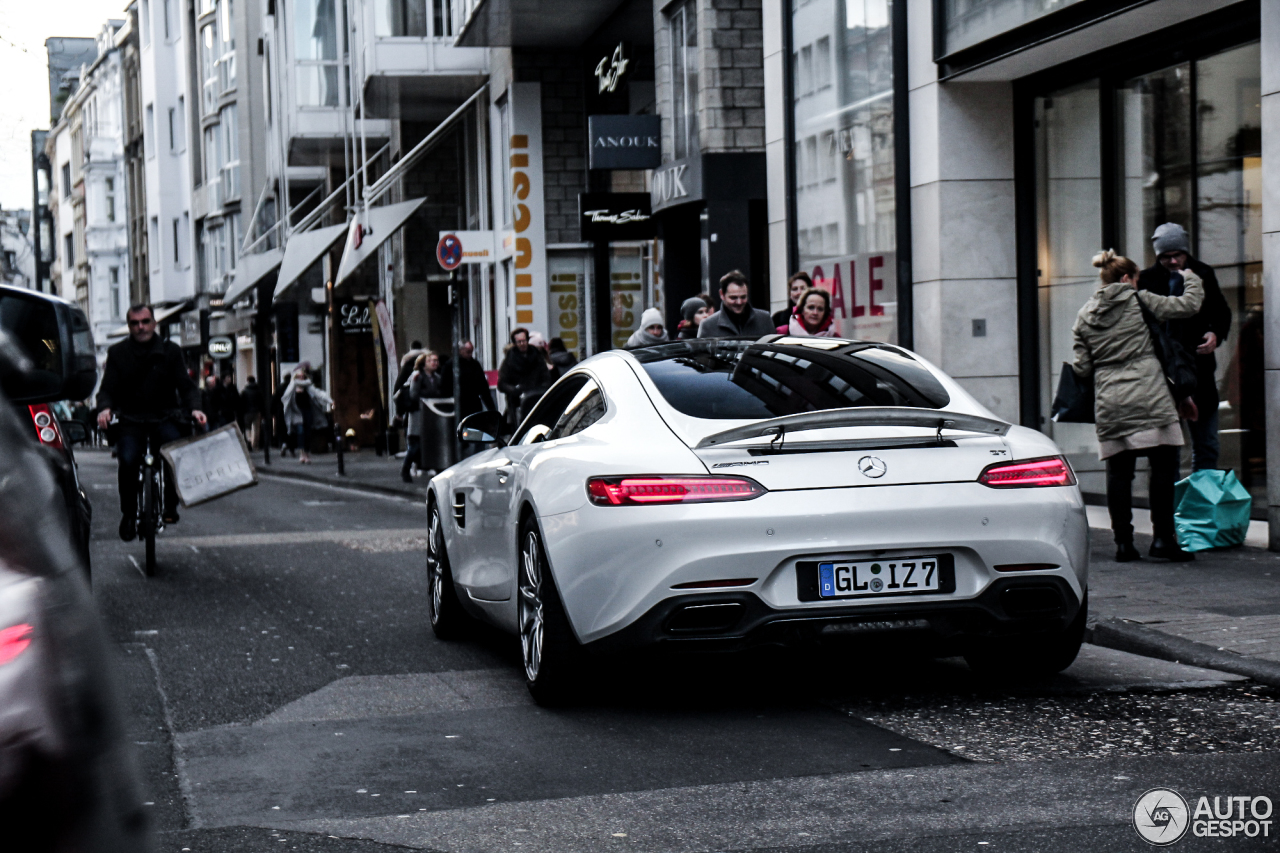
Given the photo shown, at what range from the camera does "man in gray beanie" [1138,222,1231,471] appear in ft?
33.9

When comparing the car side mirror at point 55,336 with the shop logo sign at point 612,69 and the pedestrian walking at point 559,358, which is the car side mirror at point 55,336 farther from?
the shop logo sign at point 612,69

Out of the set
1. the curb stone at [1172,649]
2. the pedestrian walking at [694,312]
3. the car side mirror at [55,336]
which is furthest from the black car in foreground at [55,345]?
the pedestrian walking at [694,312]

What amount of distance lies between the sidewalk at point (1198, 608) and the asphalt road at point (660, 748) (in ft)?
0.44

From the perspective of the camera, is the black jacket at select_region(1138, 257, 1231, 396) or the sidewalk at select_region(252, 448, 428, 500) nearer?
the black jacket at select_region(1138, 257, 1231, 396)

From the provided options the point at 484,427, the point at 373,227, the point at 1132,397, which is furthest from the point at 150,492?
the point at 373,227

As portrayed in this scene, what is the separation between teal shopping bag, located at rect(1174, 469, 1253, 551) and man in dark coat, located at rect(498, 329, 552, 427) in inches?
431

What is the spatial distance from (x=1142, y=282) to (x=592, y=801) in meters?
6.85

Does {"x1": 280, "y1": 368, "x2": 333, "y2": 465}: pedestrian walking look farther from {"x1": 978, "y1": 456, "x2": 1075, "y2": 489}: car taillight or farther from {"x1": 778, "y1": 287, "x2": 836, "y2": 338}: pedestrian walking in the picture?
{"x1": 978, "y1": 456, "x2": 1075, "y2": 489}: car taillight

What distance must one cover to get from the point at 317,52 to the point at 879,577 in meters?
32.6

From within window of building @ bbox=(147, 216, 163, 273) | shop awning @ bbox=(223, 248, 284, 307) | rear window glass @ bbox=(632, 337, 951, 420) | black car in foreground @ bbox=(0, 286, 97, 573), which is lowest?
rear window glass @ bbox=(632, 337, 951, 420)

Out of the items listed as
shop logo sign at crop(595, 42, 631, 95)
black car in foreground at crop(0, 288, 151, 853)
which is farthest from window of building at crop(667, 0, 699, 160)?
black car in foreground at crop(0, 288, 151, 853)

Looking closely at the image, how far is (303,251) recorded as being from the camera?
116ft

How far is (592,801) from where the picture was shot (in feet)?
15.9

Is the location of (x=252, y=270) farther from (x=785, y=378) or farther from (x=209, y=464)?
(x=785, y=378)
